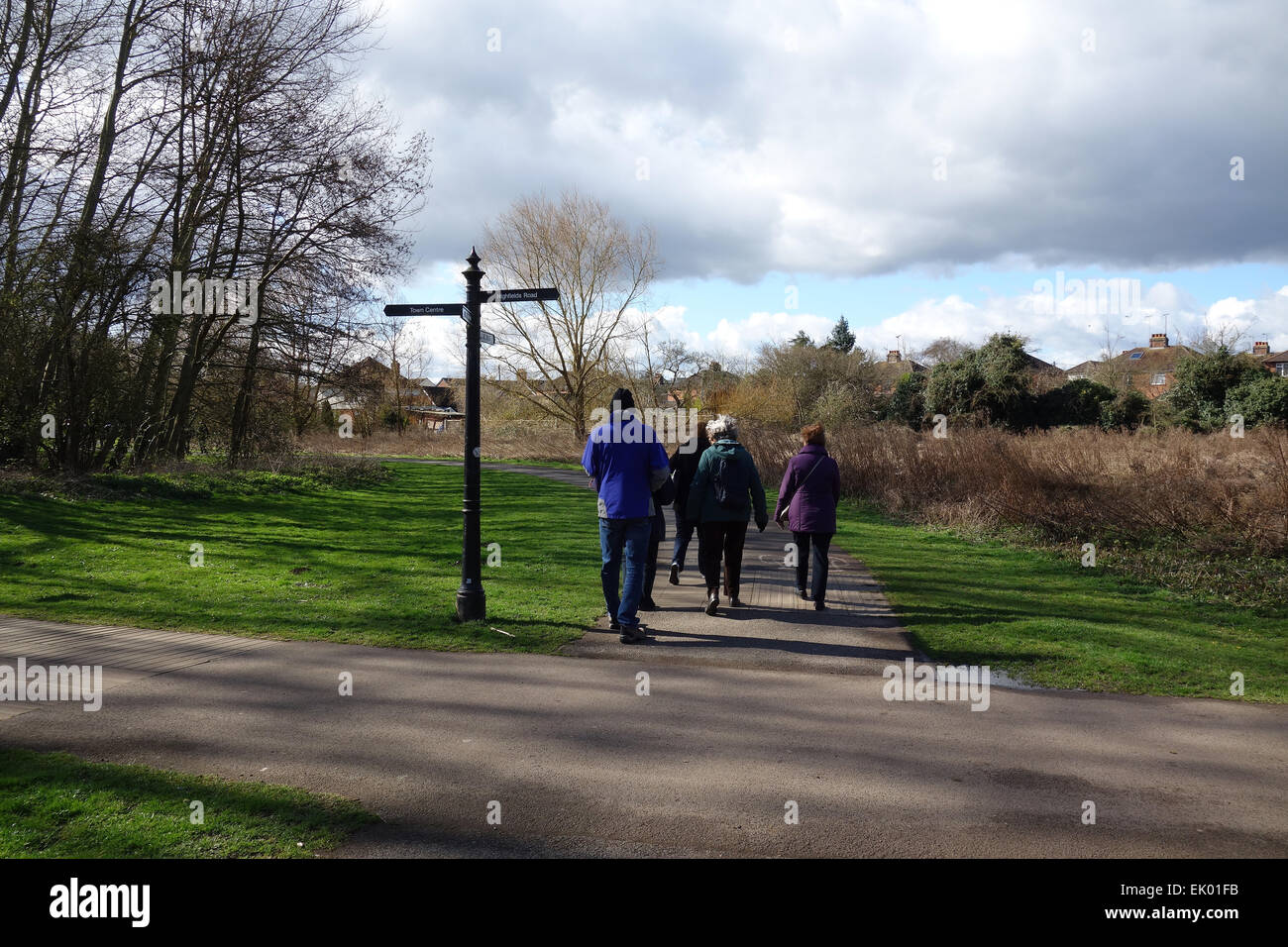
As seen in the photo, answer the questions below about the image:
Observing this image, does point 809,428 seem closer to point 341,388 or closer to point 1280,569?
point 1280,569

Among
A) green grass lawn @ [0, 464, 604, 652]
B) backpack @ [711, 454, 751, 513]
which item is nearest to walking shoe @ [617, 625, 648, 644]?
green grass lawn @ [0, 464, 604, 652]

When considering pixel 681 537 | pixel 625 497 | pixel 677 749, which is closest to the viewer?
pixel 677 749

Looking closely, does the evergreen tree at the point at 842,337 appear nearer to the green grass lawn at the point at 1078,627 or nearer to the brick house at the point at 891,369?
the brick house at the point at 891,369

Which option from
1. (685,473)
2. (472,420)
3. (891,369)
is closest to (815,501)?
(685,473)

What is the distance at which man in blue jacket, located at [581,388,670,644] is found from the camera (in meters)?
7.02

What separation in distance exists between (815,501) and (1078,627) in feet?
8.74

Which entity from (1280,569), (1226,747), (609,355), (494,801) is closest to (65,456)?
(494,801)

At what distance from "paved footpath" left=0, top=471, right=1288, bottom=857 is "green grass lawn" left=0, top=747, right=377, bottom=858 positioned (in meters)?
0.15

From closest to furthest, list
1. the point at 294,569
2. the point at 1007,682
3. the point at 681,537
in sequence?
the point at 1007,682 → the point at 681,537 → the point at 294,569

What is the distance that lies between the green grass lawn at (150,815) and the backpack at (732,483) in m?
5.06

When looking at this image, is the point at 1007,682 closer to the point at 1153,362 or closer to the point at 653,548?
the point at 653,548

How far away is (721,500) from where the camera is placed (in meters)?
8.23

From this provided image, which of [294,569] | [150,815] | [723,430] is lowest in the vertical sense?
[150,815]
